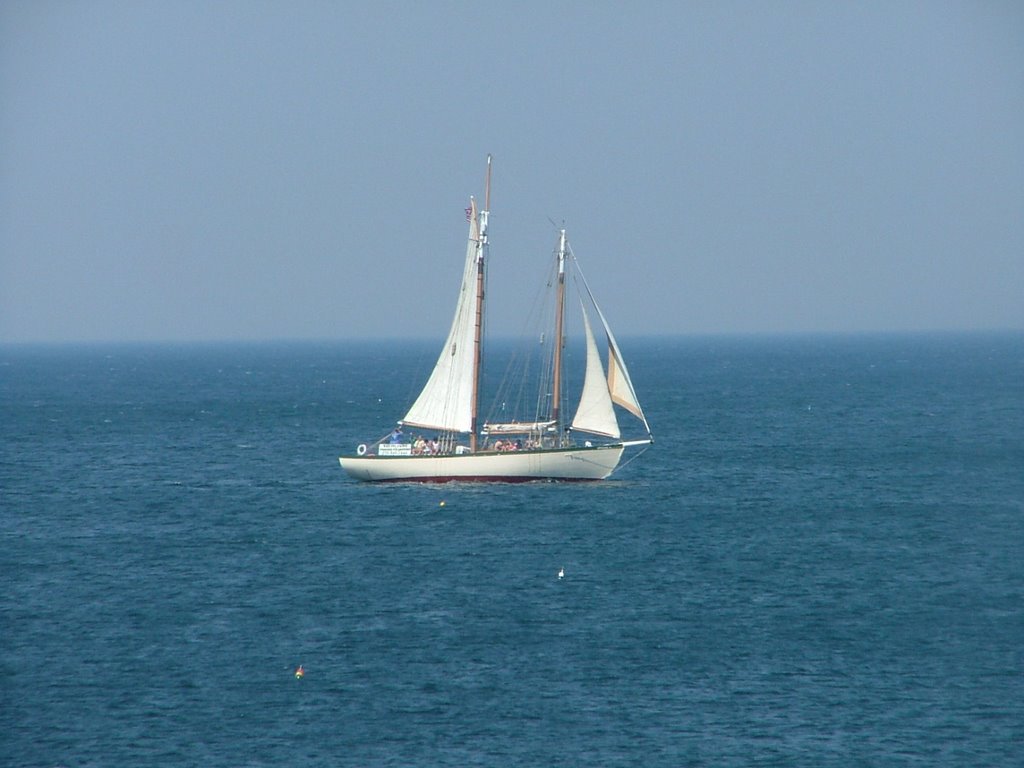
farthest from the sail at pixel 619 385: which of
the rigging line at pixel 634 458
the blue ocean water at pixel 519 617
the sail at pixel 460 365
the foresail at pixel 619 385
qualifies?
the rigging line at pixel 634 458

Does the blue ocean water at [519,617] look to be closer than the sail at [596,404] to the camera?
Yes

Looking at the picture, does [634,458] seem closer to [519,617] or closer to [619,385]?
[619,385]

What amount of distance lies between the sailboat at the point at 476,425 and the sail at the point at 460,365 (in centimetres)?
7

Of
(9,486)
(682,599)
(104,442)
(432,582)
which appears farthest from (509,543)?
(104,442)

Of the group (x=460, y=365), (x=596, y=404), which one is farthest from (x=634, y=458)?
(x=460, y=365)

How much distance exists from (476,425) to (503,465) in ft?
12.0

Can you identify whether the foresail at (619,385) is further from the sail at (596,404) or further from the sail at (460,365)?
the sail at (460,365)

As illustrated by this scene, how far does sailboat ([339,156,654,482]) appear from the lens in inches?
3406

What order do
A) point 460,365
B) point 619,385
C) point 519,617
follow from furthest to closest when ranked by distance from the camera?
point 460,365 < point 619,385 < point 519,617

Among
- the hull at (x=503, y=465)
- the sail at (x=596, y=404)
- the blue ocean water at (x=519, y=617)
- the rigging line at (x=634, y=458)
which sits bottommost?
the blue ocean water at (x=519, y=617)

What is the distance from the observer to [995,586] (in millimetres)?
59906

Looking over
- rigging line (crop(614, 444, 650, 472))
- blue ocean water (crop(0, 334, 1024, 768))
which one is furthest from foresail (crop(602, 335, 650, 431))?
rigging line (crop(614, 444, 650, 472))

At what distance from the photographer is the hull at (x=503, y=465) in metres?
86.8

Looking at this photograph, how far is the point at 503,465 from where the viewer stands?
87062 mm
